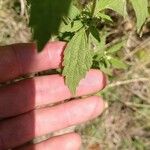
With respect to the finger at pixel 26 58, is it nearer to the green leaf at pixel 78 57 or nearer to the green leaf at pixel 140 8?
the green leaf at pixel 78 57

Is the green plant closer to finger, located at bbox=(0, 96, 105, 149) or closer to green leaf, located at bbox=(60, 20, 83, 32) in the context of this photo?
green leaf, located at bbox=(60, 20, 83, 32)

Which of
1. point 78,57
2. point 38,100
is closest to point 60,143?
point 38,100

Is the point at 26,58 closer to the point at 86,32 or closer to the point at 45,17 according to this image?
the point at 86,32

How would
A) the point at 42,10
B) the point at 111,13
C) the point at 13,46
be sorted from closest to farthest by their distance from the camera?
1. the point at 42,10
2. the point at 13,46
3. the point at 111,13

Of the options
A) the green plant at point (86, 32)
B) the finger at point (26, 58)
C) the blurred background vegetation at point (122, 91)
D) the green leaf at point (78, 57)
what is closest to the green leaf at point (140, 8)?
the green plant at point (86, 32)

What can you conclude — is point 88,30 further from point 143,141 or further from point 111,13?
point 143,141

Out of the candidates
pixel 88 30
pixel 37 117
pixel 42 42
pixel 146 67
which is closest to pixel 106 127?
pixel 146 67

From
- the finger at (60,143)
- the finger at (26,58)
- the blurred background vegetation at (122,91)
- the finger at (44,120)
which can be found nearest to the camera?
the finger at (26,58)
